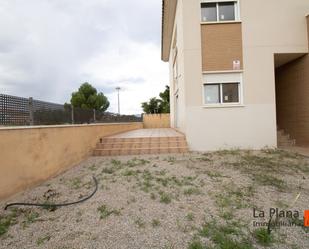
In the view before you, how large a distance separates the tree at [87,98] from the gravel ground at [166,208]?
88.8 feet

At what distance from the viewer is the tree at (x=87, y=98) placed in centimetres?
→ 3070

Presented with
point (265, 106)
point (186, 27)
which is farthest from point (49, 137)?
point (265, 106)

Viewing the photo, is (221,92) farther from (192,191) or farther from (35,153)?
(35,153)

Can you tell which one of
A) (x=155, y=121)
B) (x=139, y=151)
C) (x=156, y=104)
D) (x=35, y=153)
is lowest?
(x=139, y=151)

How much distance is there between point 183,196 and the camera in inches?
138

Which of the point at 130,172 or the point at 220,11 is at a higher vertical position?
the point at 220,11

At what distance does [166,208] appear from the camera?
308cm

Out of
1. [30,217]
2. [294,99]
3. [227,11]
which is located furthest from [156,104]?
[30,217]

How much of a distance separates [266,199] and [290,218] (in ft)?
1.94

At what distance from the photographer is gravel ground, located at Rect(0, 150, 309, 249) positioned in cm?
229

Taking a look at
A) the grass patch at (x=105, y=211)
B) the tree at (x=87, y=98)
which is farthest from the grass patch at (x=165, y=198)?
the tree at (x=87, y=98)

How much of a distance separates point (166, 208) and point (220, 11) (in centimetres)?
749

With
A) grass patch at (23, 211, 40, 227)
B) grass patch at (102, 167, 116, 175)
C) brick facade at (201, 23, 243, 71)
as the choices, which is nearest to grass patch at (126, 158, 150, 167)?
grass patch at (102, 167, 116, 175)

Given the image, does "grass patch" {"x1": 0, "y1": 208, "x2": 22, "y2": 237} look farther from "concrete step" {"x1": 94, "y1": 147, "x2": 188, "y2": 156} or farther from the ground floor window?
the ground floor window
